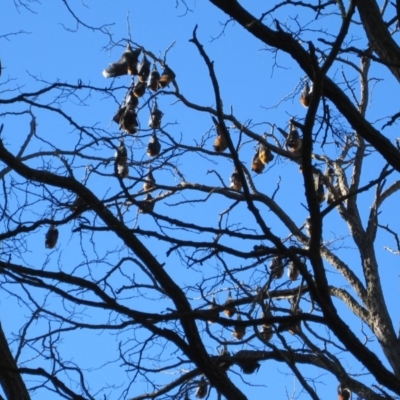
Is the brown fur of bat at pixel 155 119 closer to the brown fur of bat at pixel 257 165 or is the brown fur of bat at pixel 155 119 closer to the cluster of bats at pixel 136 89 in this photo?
the cluster of bats at pixel 136 89

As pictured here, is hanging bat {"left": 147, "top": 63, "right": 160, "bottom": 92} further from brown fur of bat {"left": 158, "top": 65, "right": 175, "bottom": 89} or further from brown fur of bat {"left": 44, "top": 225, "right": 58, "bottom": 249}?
brown fur of bat {"left": 44, "top": 225, "right": 58, "bottom": 249}

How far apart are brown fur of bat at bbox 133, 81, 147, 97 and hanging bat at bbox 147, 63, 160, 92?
72mm

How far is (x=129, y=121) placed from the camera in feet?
28.2

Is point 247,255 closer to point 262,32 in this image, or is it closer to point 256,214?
point 256,214

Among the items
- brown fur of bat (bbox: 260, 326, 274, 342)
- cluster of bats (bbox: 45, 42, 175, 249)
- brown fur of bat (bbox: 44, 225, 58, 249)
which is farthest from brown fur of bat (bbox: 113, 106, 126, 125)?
brown fur of bat (bbox: 260, 326, 274, 342)

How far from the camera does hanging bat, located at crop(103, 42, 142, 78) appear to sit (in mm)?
9633

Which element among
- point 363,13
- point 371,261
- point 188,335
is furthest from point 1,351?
point 371,261

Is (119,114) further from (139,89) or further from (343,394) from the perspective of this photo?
(343,394)

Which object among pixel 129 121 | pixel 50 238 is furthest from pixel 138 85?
pixel 50 238

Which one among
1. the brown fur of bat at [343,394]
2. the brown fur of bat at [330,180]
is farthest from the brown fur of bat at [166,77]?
the brown fur of bat at [343,394]

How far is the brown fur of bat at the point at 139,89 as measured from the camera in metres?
9.23

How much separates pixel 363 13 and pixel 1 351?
2.09 m

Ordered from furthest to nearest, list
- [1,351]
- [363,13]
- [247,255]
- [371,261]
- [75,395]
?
[371,261] → [363,13] → [1,351] → [75,395] → [247,255]

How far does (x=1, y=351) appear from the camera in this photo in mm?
3629
